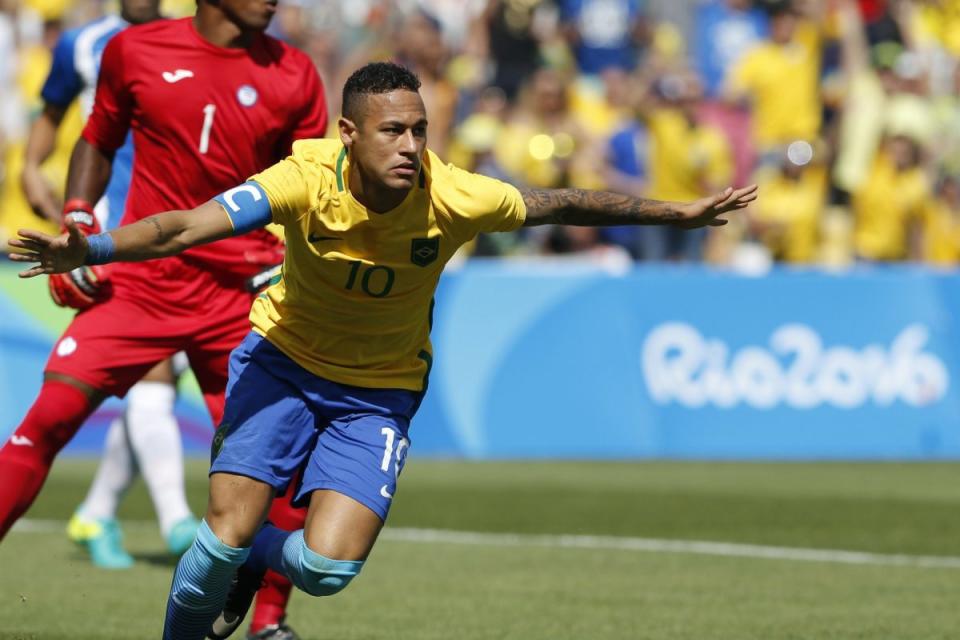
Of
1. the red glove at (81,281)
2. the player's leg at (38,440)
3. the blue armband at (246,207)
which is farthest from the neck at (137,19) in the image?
the blue armband at (246,207)

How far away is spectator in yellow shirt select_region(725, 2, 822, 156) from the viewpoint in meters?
19.6

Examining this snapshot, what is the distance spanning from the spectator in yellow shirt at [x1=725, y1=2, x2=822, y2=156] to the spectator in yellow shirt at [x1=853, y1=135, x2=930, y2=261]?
1301 millimetres

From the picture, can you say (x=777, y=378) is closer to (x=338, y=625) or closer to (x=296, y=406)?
(x=338, y=625)

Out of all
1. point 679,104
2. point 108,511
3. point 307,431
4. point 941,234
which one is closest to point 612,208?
point 307,431

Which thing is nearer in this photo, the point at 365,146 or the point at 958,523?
the point at 365,146

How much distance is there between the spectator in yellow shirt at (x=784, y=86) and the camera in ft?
64.3

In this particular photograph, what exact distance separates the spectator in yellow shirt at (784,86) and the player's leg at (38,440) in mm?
13189

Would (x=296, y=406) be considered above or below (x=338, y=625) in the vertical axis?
above

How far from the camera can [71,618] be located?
307 inches

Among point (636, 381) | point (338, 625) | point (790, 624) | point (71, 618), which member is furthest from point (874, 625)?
point (636, 381)

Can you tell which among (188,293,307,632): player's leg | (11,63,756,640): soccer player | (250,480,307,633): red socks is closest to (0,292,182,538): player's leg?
(188,293,307,632): player's leg

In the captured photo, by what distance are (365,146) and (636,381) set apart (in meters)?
9.36

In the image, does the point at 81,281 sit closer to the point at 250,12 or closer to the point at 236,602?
the point at 250,12

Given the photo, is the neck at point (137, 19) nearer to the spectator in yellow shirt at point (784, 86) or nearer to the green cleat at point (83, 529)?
the green cleat at point (83, 529)
